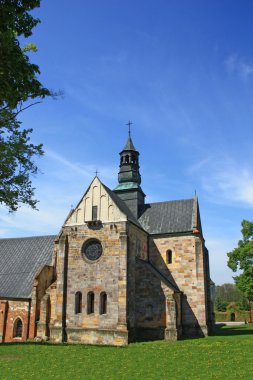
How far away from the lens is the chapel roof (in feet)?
118

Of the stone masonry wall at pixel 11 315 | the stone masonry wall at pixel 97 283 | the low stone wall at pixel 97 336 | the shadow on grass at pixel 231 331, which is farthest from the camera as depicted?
the shadow on grass at pixel 231 331

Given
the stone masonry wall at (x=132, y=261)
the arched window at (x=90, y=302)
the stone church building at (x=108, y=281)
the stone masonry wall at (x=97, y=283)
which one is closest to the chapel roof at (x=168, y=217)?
the stone church building at (x=108, y=281)

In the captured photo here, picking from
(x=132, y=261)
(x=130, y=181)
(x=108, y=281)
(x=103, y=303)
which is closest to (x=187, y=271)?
(x=132, y=261)

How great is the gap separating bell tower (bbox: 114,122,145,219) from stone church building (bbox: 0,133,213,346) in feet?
9.52

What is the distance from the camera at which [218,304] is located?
2773 inches

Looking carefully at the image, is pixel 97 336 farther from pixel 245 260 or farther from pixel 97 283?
pixel 245 260

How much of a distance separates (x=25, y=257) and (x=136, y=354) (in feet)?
67.1

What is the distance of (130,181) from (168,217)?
5.89 meters

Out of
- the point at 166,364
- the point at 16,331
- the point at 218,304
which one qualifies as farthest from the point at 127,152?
the point at 218,304

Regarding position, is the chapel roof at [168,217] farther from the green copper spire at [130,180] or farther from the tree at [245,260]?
the tree at [245,260]

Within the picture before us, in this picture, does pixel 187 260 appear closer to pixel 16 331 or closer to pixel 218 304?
pixel 16 331

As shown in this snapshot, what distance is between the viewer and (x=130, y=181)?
130ft

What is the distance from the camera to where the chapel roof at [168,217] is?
35875 millimetres

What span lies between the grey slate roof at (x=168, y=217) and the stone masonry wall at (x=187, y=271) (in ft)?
3.30
